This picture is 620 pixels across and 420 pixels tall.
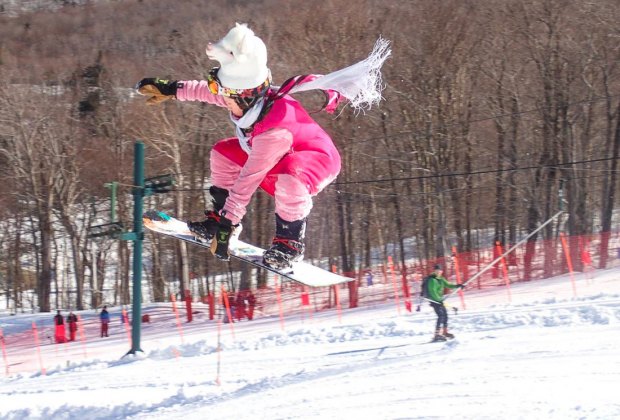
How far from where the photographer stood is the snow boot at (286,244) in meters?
3.81

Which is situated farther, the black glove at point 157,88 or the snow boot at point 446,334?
the snow boot at point 446,334

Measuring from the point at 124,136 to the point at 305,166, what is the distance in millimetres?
31668

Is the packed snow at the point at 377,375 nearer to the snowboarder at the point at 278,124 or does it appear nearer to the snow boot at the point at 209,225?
the snow boot at the point at 209,225

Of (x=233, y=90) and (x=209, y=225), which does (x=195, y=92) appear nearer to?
(x=233, y=90)

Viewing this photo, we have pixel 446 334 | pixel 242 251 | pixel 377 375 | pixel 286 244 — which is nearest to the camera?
pixel 286 244

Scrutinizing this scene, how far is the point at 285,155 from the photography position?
3.57 meters

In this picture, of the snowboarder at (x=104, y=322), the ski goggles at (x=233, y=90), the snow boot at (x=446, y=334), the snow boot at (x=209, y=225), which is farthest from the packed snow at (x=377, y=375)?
the ski goggles at (x=233, y=90)

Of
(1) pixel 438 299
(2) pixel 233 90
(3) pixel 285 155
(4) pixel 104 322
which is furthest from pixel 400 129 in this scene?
(2) pixel 233 90

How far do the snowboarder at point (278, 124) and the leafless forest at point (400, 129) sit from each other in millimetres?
19576

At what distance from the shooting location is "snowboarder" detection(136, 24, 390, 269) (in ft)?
11.2

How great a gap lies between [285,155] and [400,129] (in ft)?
86.0

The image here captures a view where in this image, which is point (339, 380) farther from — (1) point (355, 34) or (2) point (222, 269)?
(2) point (222, 269)

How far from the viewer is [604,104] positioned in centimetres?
3047

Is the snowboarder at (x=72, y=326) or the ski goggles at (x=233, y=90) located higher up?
the ski goggles at (x=233, y=90)
